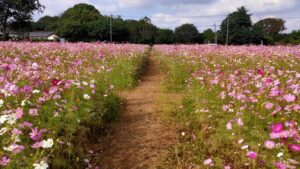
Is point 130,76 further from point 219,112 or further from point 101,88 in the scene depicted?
point 219,112

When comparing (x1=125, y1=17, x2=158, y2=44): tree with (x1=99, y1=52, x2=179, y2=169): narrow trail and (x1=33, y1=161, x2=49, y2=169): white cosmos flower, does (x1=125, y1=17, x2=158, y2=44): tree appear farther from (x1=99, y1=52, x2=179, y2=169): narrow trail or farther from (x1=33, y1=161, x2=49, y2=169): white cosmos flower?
(x1=33, y1=161, x2=49, y2=169): white cosmos flower

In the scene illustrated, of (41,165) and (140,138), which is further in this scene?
(140,138)

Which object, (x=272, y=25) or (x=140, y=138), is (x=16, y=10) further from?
(x=272, y=25)

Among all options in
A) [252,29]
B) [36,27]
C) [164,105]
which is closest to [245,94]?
[164,105]

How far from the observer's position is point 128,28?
48.4m

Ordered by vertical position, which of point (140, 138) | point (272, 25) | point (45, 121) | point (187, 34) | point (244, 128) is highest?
point (272, 25)

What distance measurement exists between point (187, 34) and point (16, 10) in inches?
1638

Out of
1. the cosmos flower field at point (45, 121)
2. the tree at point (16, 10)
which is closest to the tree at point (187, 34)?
the tree at point (16, 10)

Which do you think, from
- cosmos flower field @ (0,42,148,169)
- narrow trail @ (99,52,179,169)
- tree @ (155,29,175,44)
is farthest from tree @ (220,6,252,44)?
cosmos flower field @ (0,42,148,169)

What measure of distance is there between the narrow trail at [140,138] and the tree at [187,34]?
57445mm

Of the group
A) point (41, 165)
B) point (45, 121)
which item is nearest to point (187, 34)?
point (45, 121)

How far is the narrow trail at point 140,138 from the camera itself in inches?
137

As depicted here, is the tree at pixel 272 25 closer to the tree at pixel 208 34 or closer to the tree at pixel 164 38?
the tree at pixel 208 34

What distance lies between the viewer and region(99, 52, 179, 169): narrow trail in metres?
3.48
